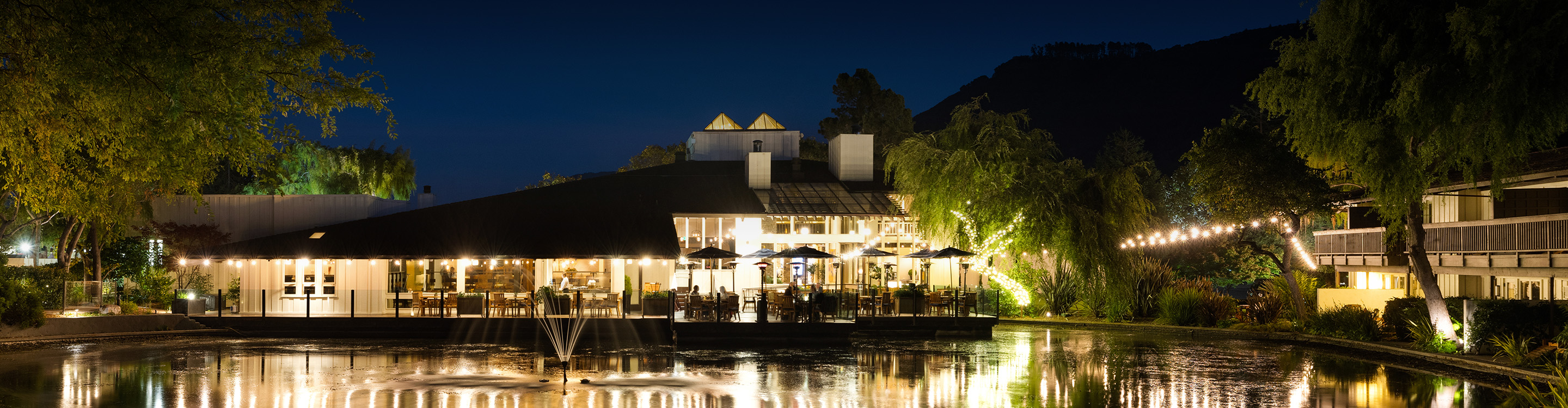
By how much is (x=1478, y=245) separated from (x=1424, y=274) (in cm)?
327

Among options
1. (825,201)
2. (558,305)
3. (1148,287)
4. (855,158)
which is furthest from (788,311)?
(855,158)

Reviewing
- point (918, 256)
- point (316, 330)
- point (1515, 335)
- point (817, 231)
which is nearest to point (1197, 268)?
point (817, 231)

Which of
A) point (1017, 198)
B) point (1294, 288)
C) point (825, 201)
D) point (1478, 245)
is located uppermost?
point (825, 201)

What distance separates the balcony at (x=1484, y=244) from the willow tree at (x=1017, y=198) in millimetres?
5476

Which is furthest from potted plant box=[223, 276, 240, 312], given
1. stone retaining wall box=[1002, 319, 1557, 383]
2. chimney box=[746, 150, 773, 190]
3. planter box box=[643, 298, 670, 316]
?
stone retaining wall box=[1002, 319, 1557, 383]

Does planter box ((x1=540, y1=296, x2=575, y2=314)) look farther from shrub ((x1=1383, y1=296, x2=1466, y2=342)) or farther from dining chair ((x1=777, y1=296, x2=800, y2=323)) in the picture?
shrub ((x1=1383, y1=296, x2=1466, y2=342))

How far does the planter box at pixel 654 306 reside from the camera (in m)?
24.2

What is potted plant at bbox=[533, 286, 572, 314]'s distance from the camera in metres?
24.4

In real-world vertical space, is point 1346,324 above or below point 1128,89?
below

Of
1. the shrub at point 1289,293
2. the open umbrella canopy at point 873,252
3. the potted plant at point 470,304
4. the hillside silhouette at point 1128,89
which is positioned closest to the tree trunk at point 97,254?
the potted plant at point 470,304

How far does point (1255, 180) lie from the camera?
21.6 m

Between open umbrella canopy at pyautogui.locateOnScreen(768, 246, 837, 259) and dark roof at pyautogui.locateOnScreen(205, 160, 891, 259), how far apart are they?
11.9 feet

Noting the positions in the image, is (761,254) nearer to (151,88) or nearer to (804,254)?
(804,254)

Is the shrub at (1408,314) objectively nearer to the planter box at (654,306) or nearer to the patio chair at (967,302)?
the patio chair at (967,302)
